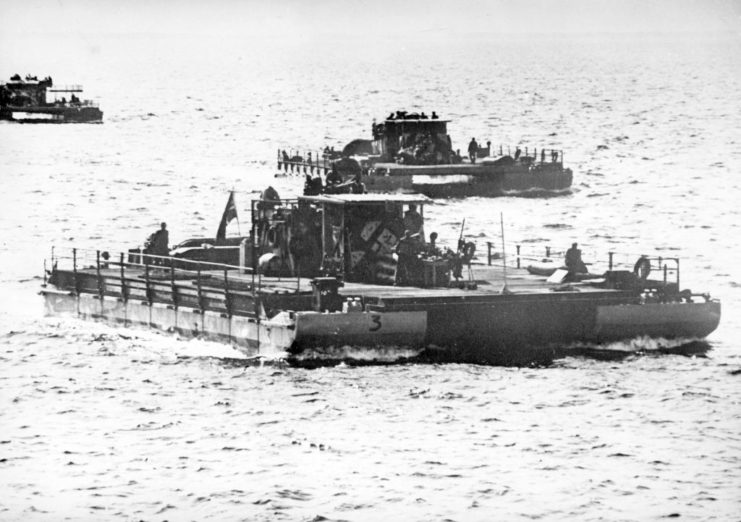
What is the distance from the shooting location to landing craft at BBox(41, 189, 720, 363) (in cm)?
4172

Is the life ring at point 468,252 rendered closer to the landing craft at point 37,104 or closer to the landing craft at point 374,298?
the landing craft at point 374,298

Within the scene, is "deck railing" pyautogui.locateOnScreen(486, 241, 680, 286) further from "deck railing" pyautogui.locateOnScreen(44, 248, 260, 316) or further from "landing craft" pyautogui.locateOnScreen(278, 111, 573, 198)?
"landing craft" pyautogui.locateOnScreen(278, 111, 573, 198)

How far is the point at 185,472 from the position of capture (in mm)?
32062

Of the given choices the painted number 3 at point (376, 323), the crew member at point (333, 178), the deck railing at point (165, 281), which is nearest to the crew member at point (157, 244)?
the deck railing at point (165, 281)

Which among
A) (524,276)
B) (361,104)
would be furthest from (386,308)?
(361,104)

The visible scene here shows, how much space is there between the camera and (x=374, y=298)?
42094mm

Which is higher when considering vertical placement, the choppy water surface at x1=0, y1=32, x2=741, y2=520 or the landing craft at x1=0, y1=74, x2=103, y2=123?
the landing craft at x1=0, y1=74, x2=103, y2=123

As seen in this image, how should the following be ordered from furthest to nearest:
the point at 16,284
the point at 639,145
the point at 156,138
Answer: the point at 156,138
the point at 639,145
the point at 16,284

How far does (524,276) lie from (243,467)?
56.4 ft

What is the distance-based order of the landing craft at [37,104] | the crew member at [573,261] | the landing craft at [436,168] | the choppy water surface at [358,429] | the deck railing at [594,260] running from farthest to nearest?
the landing craft at [37,104] → the landing craft at [436,168] → the deck railing at [594,260] → the crew member at [573,261] → the choppy water surface at [358,429]

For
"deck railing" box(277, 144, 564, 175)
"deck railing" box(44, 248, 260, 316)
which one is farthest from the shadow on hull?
"deck railing" box(277, 144, 564, 175)

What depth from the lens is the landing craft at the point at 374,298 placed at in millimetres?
41719

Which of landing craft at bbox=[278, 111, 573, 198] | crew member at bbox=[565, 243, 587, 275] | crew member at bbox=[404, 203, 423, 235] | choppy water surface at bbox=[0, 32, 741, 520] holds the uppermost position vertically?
landing craft at bbox=[278, 111, 573, 198]

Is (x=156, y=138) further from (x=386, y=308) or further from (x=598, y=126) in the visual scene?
(x=386, y=308)
